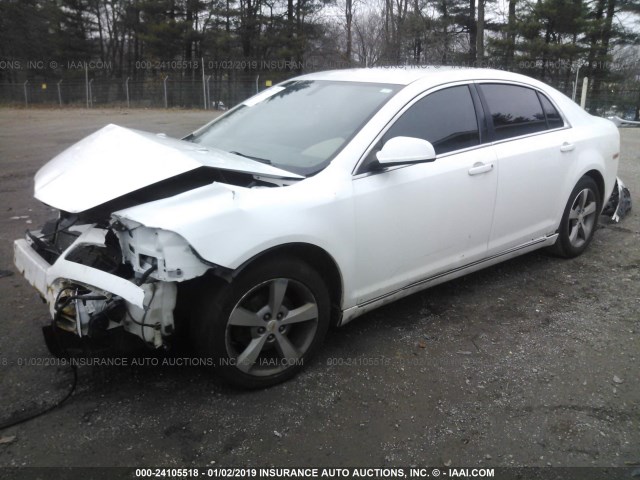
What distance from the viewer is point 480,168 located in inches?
142

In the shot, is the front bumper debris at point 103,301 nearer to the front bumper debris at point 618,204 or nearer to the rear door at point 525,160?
the rear door at point 525,160

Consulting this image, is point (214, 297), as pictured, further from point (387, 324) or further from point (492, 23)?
point (492, 23)

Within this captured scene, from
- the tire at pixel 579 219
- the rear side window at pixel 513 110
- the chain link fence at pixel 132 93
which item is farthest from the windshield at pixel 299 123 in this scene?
the chain link fence at pixel 132 93

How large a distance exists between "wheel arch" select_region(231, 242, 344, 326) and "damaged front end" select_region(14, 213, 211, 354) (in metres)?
0.32

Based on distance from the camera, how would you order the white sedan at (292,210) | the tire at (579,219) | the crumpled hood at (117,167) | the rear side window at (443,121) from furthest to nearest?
the tire at (579,219) < the rear side window at (443,121) < the crumpled hood at (117,167) < the white sedan at (292,210)

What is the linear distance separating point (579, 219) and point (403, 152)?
8.28 feet

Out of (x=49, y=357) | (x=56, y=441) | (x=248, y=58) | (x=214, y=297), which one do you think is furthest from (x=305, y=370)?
(x=248, y=58)

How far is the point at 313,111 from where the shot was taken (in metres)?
3.55

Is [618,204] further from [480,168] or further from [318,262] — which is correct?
[318,262]

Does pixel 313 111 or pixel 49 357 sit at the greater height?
pixel 313 111

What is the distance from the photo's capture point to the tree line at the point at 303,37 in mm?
29453

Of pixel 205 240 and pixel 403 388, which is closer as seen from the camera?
pixel 205 240

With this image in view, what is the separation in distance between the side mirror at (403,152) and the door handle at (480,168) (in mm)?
644

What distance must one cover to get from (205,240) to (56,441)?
115 centimetres
